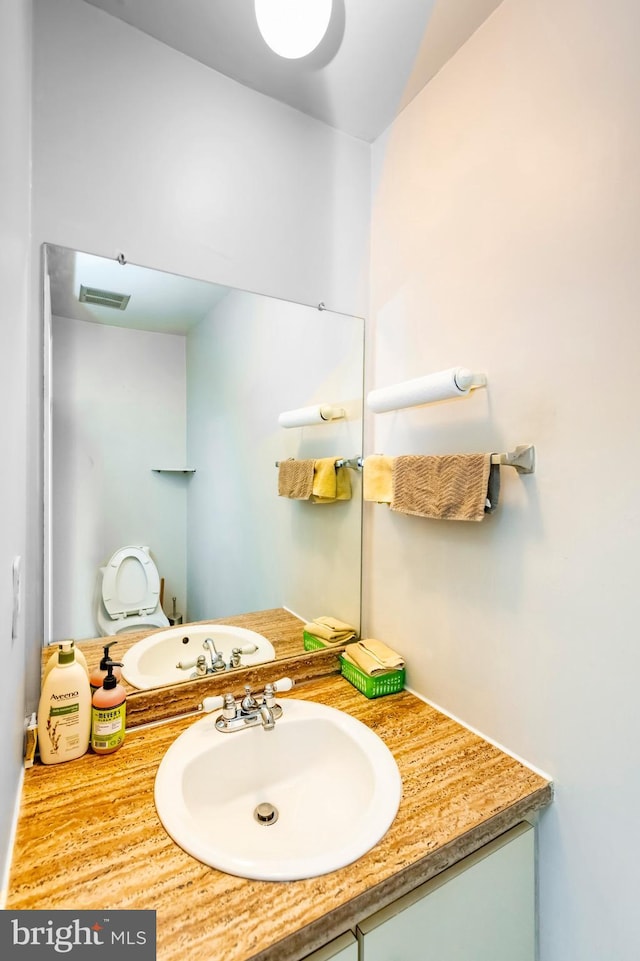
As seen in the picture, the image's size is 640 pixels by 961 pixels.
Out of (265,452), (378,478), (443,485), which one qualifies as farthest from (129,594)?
(443,485)

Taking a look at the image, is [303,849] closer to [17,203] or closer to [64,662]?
[64,662]

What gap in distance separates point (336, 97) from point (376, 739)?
5.84ft

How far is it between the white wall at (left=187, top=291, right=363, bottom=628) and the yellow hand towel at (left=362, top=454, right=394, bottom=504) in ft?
0.62

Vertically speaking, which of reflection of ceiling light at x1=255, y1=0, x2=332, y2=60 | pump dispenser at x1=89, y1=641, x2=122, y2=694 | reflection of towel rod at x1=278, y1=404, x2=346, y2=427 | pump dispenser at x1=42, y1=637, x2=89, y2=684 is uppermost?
reflection of ceiling light at x1=255, y1=0, x2=332, y2=60

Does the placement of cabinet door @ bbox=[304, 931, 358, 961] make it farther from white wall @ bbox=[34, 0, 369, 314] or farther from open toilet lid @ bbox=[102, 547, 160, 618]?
white wall @ bbox=[34, 0, 369, 314]

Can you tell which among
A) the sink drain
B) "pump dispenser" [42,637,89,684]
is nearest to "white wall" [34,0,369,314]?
"pump dispenser" [42,637,89,684]

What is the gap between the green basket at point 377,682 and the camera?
3.98 ft

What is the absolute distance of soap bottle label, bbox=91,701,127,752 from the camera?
3.06 ft

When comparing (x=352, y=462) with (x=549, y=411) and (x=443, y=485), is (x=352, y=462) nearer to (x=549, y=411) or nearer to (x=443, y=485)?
(x=443, y=485)

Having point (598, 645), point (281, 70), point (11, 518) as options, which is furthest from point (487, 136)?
point (11, 518)

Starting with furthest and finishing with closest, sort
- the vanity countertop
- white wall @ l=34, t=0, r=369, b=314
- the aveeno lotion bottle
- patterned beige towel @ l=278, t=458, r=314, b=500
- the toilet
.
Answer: patterned beige towel @ l=278, t=458, r=314, b=500
the toilet
white wall @ l=34, t=0, r=369, b=314
the aveeno lotion bottle
the vanity countertop

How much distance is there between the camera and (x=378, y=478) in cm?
125

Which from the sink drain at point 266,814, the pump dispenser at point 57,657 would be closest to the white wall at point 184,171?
the pump dispenser at point 57,657

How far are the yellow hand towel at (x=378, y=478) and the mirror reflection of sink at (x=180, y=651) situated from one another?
0.56 metres
